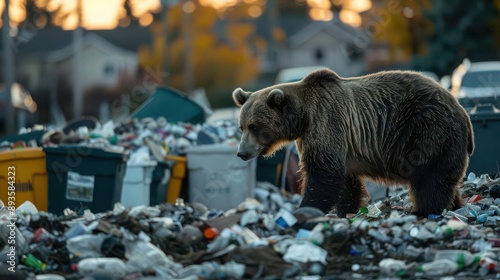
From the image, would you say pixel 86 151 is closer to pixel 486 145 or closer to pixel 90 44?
pixel 486 145

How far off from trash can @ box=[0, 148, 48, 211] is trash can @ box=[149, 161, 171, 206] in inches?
68.4

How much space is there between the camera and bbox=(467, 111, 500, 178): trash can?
13.2 metres

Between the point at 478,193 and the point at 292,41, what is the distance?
248 ft

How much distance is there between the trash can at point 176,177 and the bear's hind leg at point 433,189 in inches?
219

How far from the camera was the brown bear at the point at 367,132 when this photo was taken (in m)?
10.2

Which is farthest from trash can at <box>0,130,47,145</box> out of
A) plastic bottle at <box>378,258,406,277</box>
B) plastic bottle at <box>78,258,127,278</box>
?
plastic bottle at <box>378,258,406,277</box>

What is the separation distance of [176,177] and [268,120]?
5.06 meters

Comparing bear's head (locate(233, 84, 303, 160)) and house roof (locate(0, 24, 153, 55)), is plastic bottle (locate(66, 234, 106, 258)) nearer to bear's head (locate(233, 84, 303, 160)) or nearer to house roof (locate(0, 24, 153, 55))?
bear's head (locate(233, 84, 303, 160))

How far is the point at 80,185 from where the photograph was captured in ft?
43.5

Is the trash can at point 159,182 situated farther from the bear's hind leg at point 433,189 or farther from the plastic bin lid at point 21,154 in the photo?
the bear's hind leg at point 433,189

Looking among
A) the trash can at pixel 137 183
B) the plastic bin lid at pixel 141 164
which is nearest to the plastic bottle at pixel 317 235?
the trash can at pixel 137 183

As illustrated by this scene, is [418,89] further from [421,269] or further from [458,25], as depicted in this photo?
[458,25]

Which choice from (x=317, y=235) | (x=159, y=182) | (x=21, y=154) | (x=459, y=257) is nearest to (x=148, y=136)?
(x=159, y=182)

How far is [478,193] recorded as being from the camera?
11.9 meters
